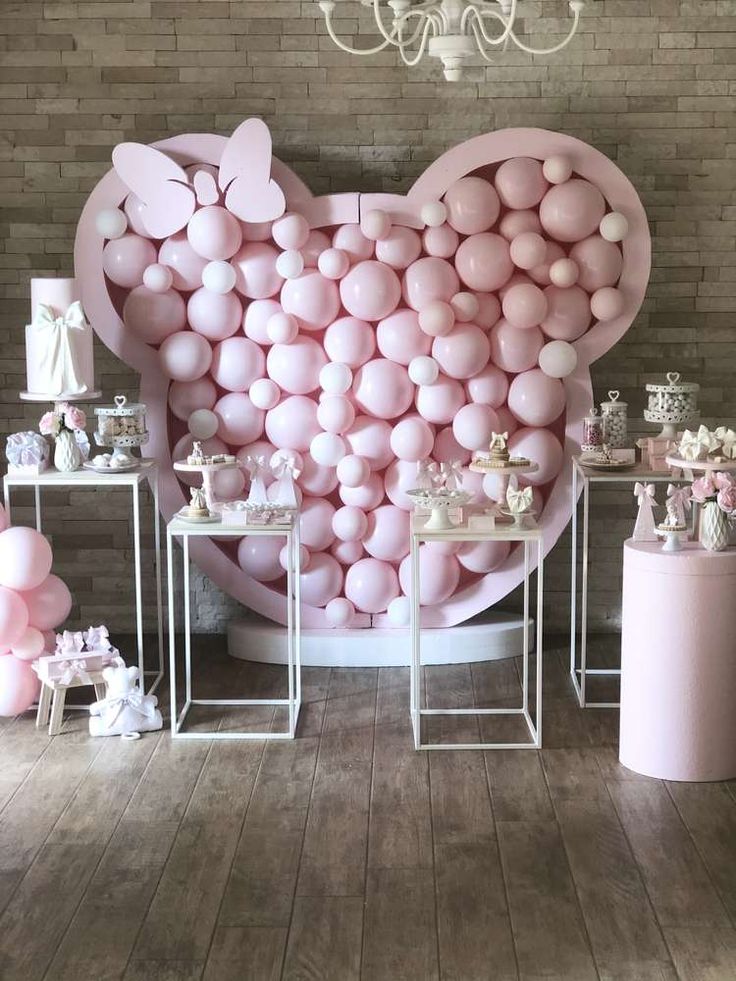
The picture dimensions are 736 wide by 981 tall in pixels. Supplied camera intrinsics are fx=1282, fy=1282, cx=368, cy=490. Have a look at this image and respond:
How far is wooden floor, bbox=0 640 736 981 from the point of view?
284cm

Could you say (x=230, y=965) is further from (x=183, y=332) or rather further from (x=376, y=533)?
(x=183, y=332)

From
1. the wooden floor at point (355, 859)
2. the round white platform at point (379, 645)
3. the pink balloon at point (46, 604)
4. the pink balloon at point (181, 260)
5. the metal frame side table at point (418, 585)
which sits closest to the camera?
the wooden floor at point (355, 859)

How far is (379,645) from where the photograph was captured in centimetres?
487

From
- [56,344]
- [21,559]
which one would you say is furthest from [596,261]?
[21,559]

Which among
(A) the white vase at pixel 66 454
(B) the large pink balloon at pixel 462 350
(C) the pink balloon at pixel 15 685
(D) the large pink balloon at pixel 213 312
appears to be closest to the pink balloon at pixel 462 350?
(B) the large pink balloon at pixel 462 350

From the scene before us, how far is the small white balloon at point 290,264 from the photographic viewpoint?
458 cm

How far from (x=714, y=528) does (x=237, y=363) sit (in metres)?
1.85

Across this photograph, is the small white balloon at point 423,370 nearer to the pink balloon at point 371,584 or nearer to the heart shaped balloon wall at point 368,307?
the heart shaped balloon wall at point 368,307

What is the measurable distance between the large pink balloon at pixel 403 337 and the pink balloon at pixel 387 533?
570 millimetres

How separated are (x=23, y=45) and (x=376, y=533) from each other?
2.35 metres

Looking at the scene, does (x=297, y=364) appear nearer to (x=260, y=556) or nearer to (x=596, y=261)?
(x=260, y=556)

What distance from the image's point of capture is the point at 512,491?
4.14 m

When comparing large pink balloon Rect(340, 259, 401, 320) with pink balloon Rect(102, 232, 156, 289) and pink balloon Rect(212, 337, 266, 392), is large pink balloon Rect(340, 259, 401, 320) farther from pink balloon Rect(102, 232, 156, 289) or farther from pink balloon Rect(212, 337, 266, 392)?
pink balloon Rect(102, 232, 156, 289)

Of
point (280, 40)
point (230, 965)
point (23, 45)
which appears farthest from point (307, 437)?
point (230, 965)
